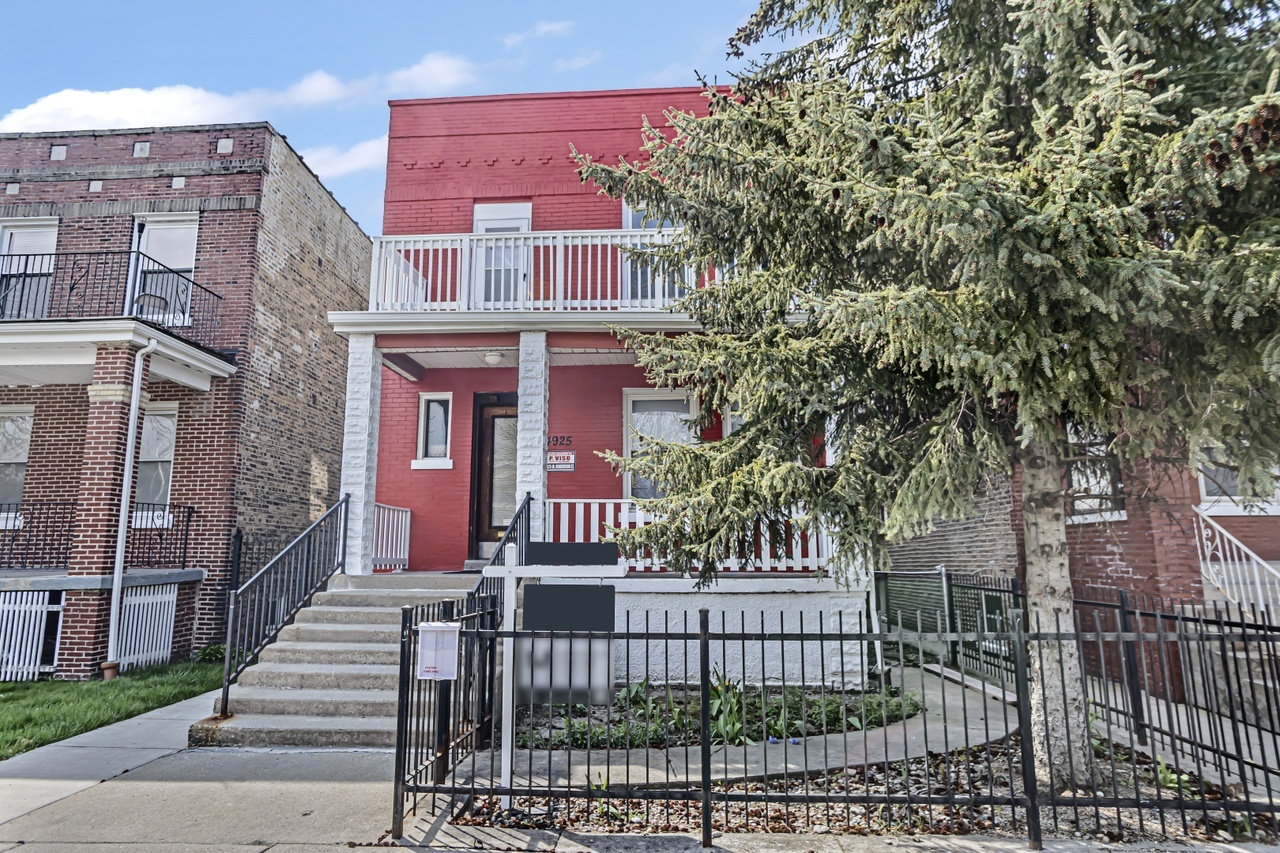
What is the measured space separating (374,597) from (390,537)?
234 centimetres

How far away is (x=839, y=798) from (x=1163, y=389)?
3.23 m

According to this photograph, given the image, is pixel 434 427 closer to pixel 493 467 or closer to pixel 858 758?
pixel 493 467

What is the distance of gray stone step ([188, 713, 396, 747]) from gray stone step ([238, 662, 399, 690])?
59cm

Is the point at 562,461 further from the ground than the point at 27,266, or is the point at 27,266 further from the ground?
the point at 27,266

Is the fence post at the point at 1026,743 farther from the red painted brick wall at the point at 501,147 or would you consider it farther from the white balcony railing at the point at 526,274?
the red painted brick wall at the point at 501,147

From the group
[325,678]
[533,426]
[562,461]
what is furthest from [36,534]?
[533,426]

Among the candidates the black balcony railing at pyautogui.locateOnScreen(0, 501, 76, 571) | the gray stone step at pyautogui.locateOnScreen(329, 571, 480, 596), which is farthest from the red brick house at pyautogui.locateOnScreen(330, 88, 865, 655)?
the black balcony railing at pyautogui.locateOnScreen(0, 501, 76, 571)

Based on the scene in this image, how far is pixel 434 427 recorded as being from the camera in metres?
11.9

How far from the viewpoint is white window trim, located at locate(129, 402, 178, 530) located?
11.7 metres

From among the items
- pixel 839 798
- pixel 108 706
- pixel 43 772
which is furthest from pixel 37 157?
pixel 839 798

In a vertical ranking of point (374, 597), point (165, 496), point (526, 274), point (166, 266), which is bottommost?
point (374, 597)

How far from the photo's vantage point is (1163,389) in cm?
471

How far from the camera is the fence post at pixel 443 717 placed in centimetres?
500

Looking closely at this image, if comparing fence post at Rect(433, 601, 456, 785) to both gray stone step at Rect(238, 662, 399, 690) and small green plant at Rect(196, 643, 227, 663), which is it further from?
small green plant at Rect(196, 643, 227, 663)
